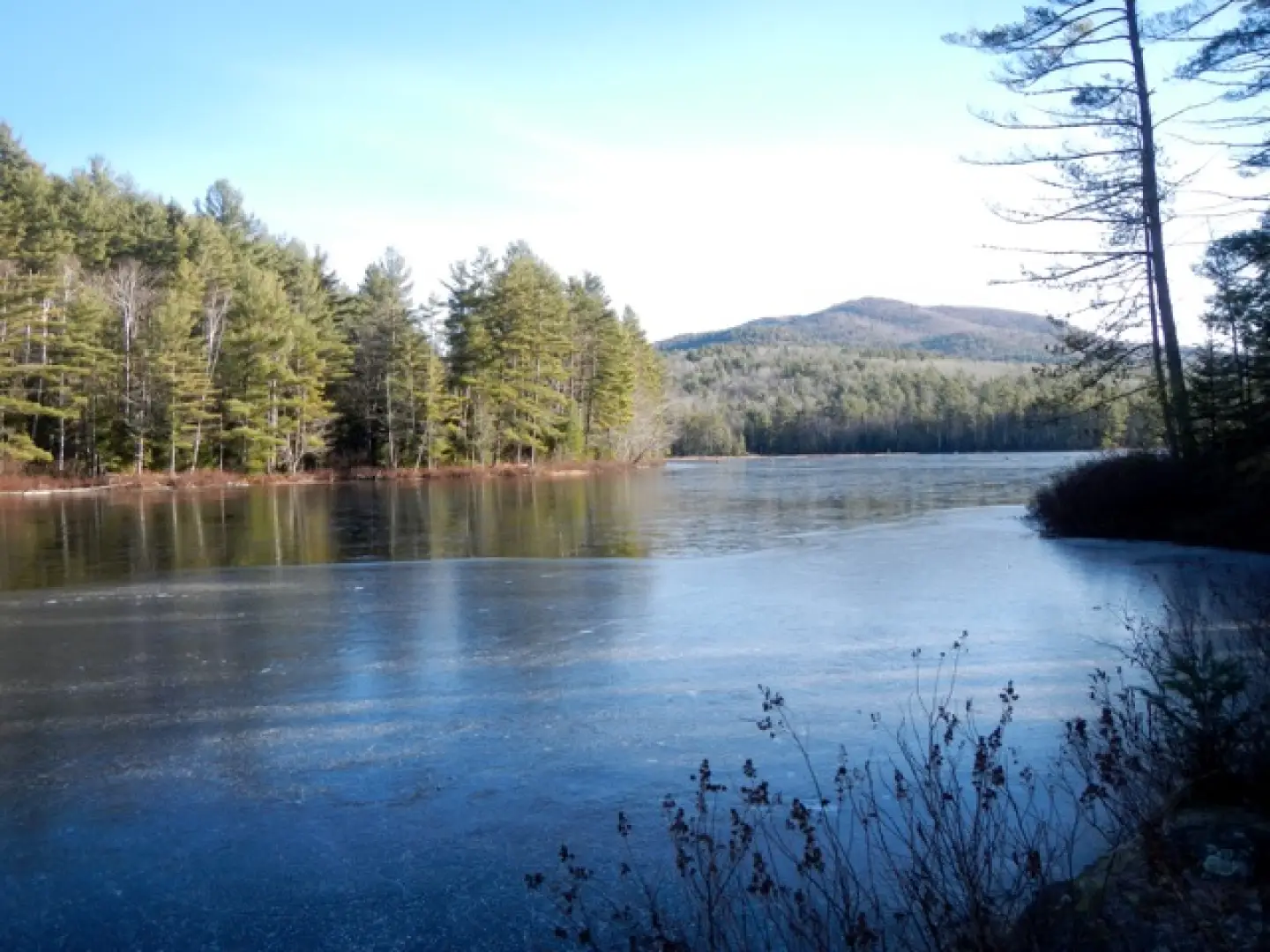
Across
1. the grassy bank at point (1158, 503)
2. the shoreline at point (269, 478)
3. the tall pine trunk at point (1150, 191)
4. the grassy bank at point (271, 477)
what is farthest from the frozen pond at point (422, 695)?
the grassy bank at point (271, 477)

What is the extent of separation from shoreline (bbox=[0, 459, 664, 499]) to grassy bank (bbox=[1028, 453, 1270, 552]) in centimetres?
3257

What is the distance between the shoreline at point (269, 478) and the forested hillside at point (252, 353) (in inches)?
55.0

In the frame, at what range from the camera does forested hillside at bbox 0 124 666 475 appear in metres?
38.4

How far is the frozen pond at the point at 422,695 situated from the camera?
3.76 metres

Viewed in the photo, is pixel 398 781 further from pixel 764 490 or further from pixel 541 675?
pixel 764 490

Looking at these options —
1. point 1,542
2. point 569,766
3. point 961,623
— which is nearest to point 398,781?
point 569,766

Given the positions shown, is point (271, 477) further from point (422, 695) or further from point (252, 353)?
point (422, 695)

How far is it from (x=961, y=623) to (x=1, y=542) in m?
17.6

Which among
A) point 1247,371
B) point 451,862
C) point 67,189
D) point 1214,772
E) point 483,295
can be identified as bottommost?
point 451,862

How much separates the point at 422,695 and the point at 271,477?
38144mm

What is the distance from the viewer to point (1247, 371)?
12570 millimetres

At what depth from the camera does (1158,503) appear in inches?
550

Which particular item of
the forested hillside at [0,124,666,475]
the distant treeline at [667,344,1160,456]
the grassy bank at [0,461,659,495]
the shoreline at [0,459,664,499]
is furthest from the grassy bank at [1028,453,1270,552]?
the distant treeline at [667,344,1160,456]

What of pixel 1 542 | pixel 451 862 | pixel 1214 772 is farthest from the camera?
pixel 1 542
